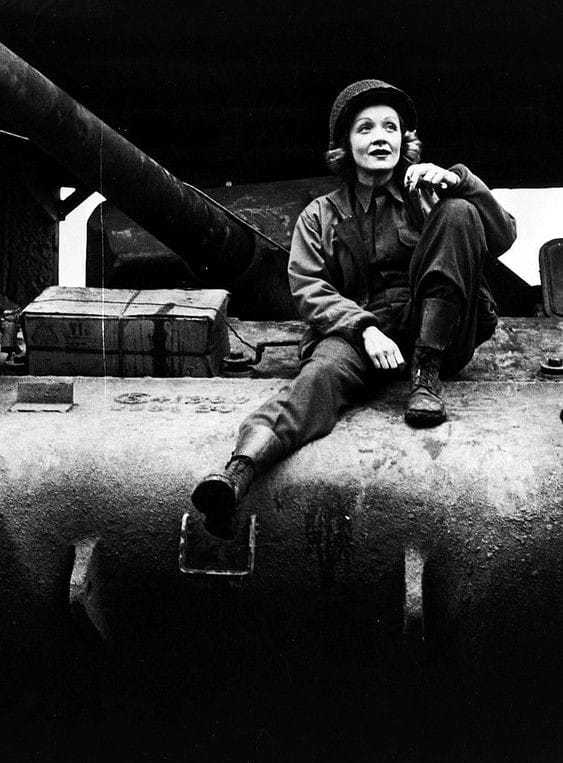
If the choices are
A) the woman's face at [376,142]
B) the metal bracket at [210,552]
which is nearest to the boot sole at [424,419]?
the metal bracket at [210,552]

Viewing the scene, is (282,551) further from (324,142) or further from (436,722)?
(324,142)

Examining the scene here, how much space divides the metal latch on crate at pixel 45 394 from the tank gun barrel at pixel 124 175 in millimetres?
1002

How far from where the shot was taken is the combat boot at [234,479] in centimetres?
307

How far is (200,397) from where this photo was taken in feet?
12.7

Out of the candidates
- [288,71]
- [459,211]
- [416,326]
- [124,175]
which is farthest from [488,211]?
[288,71]

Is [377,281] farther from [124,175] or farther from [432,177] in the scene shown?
[124,175]

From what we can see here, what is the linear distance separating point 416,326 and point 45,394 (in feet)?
3.85

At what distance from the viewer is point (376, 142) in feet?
13.6

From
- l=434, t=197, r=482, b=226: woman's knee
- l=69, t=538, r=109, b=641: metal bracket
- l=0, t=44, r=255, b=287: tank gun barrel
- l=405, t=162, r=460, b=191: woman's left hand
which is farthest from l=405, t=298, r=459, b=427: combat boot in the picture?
l=0, t=44, r=255, b=287: tank gun barrel

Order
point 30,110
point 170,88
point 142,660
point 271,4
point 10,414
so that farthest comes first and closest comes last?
1. point 170,88
2. point 271,4
3. point 30,110
4. point 10,414
5. point 142,660

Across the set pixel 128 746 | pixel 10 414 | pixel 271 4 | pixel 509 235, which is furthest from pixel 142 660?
pixel 271 4

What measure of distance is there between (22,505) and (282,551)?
737 mm

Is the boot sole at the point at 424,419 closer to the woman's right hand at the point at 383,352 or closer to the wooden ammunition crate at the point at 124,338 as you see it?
the woman's right hand at the point at 383,352

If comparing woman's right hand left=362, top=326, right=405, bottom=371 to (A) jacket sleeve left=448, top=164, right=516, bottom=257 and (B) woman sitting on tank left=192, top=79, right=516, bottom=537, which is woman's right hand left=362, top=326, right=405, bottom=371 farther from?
(A) jacket sleeve left=448, top=164, right=516, bottom=257
